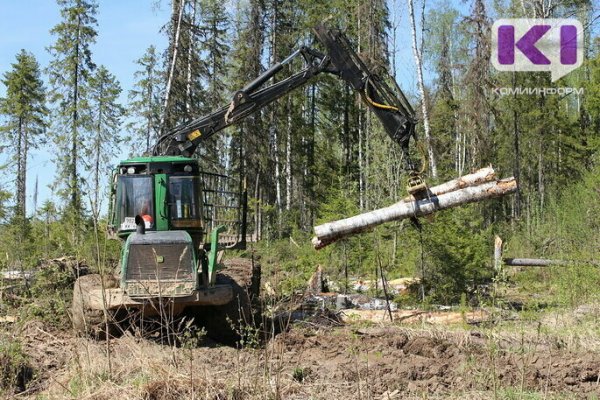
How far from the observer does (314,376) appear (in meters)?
6.97

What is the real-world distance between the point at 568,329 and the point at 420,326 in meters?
2.02

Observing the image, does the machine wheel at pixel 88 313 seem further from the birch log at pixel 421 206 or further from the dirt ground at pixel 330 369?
the birch log at pixel 421 206

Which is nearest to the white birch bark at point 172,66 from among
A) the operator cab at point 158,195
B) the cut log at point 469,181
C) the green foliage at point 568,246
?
the operator cab at point 158,195

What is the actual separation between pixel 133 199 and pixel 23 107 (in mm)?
33925

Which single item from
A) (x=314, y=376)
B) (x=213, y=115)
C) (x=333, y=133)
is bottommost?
(x=314, y=376)

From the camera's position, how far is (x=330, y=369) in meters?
7.42

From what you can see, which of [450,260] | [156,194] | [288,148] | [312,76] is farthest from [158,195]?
[288,148]

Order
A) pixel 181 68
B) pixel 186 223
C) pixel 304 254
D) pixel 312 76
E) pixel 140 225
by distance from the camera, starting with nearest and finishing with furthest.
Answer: pixel 140 225 < pixel 186 223 < pixel 312 76 < pixel 304 254 < pixel 181 68

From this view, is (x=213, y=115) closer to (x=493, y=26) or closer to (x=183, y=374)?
(x=183, y=374)

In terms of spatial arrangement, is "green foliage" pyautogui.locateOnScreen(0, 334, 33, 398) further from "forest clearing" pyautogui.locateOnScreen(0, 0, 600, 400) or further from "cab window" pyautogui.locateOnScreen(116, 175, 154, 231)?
"cab window" pyautogui.locateOnScreen(116, 175, 154, 231)

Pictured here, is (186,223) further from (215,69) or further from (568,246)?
(215,69)

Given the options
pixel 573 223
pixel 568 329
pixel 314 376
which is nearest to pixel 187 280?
pixel 314 376

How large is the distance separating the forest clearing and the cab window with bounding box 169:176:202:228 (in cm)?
2

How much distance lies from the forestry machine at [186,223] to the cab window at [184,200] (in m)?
0.02
